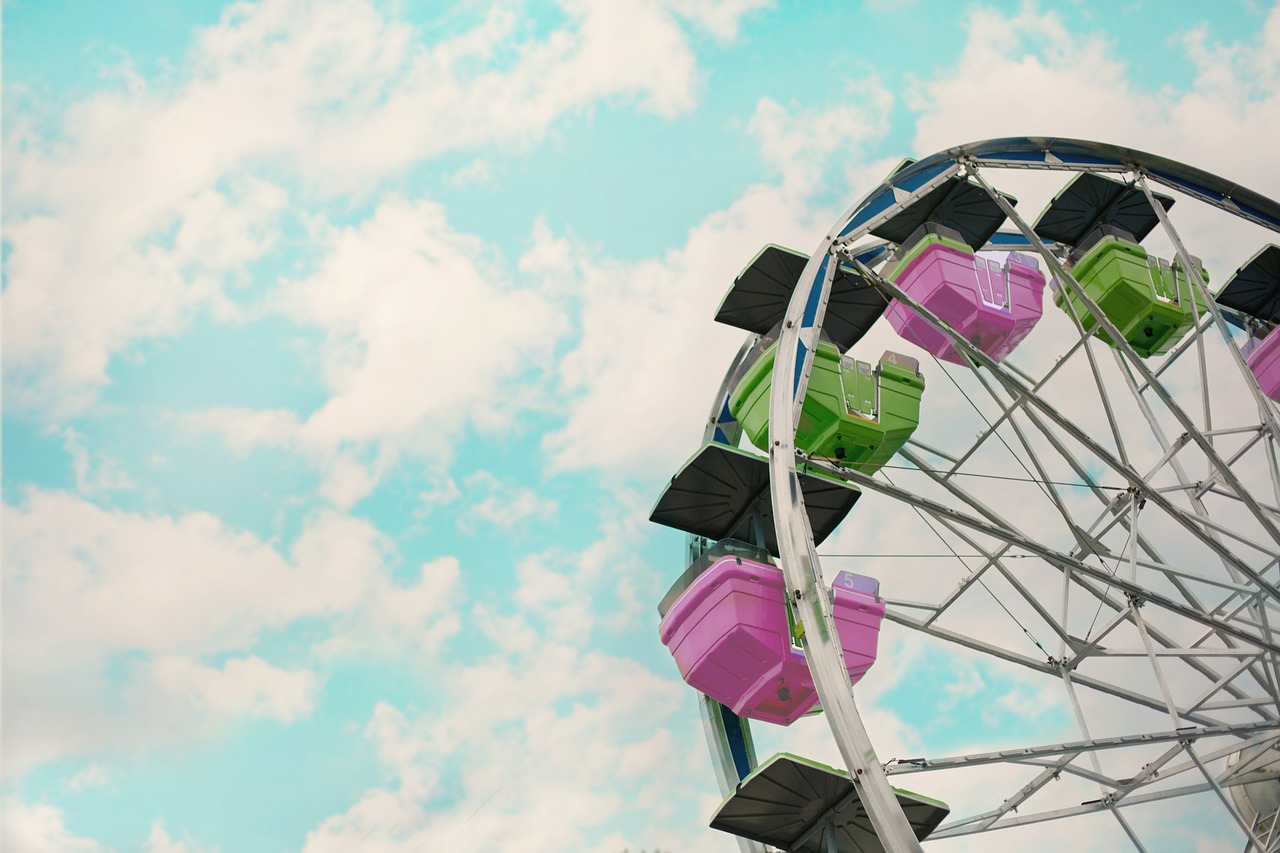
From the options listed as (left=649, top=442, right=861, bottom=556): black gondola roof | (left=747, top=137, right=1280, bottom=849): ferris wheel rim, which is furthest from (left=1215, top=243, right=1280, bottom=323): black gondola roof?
(left=649, top=442, right=861, bottom=556): black gondola roof

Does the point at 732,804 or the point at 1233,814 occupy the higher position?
the point at 732,804

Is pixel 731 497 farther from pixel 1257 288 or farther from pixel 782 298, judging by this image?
pixel 1257 288

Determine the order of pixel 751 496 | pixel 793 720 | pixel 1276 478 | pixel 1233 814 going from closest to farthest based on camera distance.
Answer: pixel 1233 814, pixel 793 720, pixel 751 496, pixel 1276 478

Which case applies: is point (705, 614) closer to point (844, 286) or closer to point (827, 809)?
point (827, 809)

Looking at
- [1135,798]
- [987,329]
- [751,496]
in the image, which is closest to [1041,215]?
[987,329]

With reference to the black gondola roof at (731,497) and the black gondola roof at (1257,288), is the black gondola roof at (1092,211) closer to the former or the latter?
the black gondola roof at (1257,288)

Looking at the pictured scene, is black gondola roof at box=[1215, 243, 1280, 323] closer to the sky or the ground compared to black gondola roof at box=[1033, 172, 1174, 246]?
closer to the ground

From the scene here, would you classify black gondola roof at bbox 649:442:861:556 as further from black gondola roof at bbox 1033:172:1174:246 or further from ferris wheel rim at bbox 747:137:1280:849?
black gondola roof at bbox 1033:172:1174:246

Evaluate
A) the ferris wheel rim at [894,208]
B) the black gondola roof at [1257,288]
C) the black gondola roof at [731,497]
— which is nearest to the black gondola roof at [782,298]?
the ferris wheel rim at [894,208]

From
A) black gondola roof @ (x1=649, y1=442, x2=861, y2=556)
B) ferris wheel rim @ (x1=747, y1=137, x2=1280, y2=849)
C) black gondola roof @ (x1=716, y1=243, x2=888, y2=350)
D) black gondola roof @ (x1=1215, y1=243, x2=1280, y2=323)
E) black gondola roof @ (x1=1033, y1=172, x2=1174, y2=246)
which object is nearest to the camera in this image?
ferris wheel rim @ (x1=747, y1=137, x2=1280, y2=849)

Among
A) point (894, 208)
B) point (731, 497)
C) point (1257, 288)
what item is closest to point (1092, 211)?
point (1257, 288)

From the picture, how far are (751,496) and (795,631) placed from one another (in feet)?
9.82

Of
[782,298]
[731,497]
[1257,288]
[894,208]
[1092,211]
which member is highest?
[1092,211]

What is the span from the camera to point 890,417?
1448 cm
